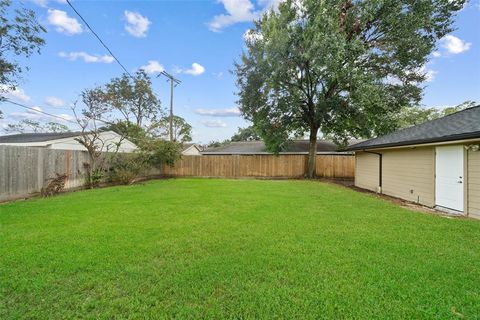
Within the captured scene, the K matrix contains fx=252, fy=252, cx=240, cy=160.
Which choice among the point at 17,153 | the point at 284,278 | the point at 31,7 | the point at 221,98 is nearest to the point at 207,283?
the point at 284,278

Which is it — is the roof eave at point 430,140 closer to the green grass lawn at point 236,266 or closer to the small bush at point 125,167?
the green grass lawn at point 236,266

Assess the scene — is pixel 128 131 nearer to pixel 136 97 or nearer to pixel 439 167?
pixel 136 97

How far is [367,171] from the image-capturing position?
1233 centimetres

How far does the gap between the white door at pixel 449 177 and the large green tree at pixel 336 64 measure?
629 cm

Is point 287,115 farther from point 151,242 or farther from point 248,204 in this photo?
point 151,242

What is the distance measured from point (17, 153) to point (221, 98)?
13.0 m

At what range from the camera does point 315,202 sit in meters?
7.61

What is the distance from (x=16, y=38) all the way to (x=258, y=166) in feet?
45.4

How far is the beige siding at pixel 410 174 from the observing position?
25.5ft

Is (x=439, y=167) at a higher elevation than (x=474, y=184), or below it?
higher

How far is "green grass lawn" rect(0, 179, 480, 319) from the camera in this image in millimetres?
2311

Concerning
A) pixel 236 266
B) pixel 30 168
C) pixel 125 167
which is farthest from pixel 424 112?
pixel 30 168

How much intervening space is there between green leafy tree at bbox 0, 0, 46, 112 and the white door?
15650mm

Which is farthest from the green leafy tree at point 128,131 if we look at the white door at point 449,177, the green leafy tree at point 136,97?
the white door at point 449,177
